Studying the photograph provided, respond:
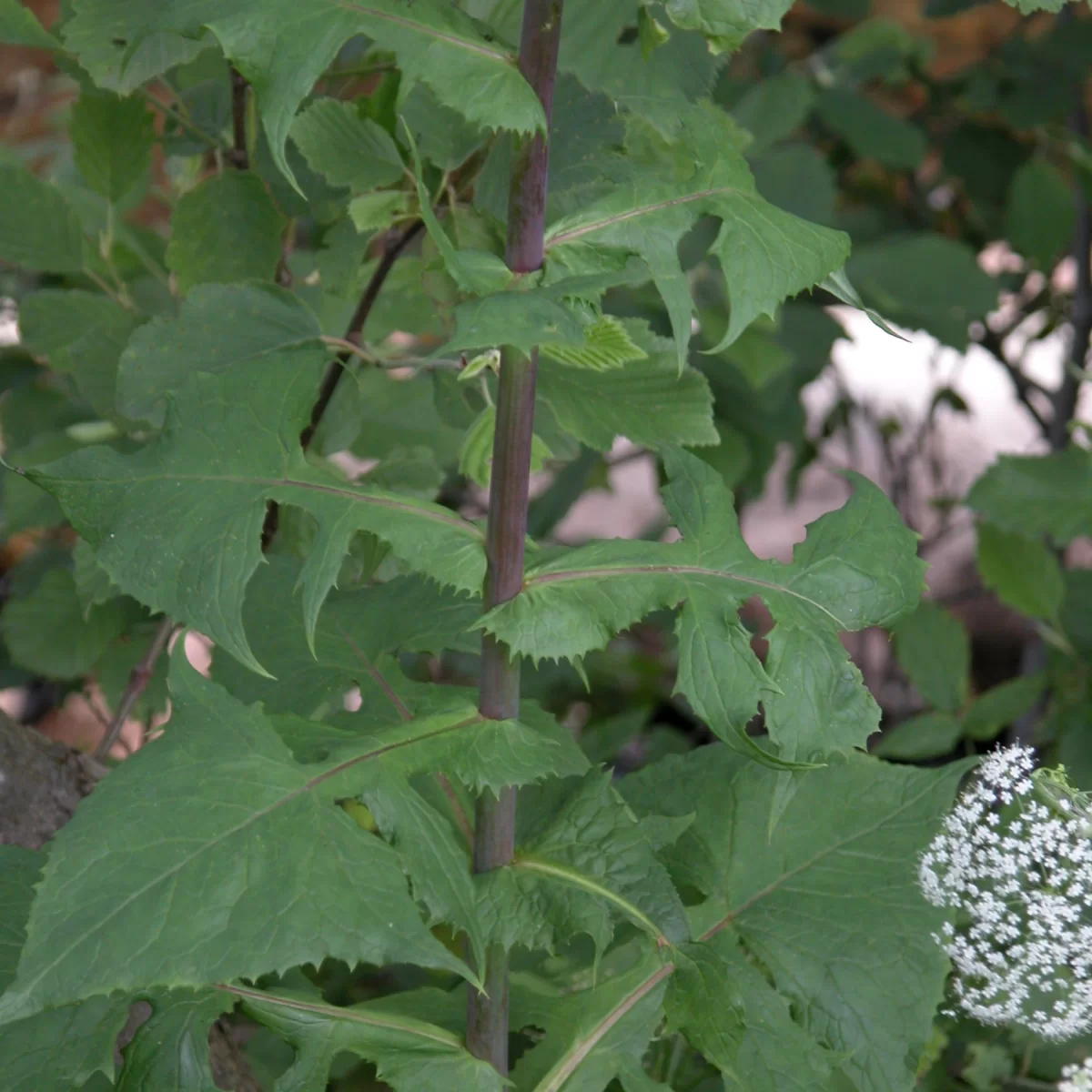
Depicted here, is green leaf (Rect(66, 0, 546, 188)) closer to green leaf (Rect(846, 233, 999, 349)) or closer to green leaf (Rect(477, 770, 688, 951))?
green leaf (Rect(477, 770, 688, 951))

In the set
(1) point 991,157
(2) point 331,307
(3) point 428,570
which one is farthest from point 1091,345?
(3) point 428,570

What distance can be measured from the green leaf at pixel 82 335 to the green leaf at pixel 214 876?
14.7 inches

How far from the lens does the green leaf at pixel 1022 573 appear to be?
1.12 meters

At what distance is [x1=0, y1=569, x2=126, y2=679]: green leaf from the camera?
0.93m

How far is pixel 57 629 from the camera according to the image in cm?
97

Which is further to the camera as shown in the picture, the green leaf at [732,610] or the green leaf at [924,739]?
the green leaf at [924,739]

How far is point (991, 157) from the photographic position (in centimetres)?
165

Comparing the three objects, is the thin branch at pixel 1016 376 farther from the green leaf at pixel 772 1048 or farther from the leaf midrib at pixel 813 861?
the green leaf at pixel 772 1048

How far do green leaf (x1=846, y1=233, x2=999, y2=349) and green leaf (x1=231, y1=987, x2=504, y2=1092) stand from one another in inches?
39.3

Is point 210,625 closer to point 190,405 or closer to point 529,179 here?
point 190,405

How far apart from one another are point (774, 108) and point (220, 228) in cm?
75

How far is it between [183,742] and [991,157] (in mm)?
1480

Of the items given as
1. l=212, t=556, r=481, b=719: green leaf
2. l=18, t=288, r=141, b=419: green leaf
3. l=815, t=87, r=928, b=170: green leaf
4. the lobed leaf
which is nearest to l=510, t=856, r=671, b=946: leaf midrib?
l=212, t=556, r=481, b=719: green leaf

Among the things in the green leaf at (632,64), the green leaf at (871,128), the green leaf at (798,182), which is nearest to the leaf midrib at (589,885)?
the green leaf at (632,64)
